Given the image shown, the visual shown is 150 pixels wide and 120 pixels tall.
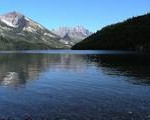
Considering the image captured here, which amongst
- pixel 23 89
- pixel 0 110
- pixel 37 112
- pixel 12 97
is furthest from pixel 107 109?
pixel 23 89

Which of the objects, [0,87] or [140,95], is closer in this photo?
[140,95]

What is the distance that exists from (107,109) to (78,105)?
4.29 metres

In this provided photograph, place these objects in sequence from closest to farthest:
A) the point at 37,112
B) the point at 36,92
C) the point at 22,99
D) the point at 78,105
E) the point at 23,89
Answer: the point at 37,112, the point at 78,105, the point at 22,99, the point at 36,92, the point at 23,89

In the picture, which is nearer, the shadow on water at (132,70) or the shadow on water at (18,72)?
the shadow on water at (18,72)

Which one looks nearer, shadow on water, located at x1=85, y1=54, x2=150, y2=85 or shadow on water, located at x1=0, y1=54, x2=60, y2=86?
shadow on water, located at x1=0, y1=54, x2=60, y2=86

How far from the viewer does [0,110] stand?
130 ft

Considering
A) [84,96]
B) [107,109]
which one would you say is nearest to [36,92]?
[84,96]

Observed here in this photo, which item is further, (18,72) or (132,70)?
(132,70)

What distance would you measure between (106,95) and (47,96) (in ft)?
29.2

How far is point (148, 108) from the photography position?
131 ft

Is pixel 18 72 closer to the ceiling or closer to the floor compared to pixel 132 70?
closer to the floor

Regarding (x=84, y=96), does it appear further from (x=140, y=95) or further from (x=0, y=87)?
(x=0, y=87)

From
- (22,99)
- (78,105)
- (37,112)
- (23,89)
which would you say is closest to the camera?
(37,112)

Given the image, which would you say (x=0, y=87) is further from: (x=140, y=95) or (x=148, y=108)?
(x=148, y=108)
